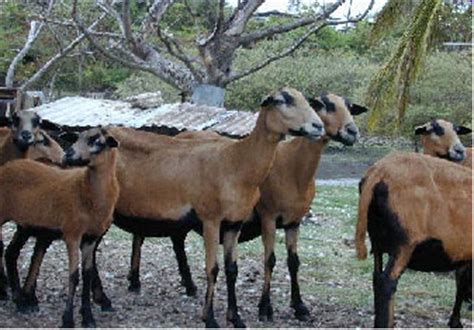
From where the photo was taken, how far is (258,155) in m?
8.72

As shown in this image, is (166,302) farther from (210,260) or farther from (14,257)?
(14,257)

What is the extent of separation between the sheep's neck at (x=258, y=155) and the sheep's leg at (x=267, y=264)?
827 millimetres

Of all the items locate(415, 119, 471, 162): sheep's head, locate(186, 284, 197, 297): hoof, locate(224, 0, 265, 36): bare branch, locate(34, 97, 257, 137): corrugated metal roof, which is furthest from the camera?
locate(224, 0, 265, 36): bare branch

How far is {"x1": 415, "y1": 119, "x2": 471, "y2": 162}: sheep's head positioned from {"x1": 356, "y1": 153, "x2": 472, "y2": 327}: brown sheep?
Answer: 7.59 ft

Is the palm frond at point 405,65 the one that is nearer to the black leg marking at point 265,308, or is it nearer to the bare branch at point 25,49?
the black leg marking at point 265,308

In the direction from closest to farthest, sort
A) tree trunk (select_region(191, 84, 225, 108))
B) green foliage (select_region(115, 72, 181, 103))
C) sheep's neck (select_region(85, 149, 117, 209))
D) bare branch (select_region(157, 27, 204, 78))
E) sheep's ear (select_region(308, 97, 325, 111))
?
sheep's neck (select_region(85, 149, 117, 209))
sheep's ear (select_region(308, 97, 325, 111))
bare branch (select_region(157, 27, 204, 78))
tree trunk (select_region(191, 84, 225, 108))
green foliage (select_region(115, 72, 181, 103))

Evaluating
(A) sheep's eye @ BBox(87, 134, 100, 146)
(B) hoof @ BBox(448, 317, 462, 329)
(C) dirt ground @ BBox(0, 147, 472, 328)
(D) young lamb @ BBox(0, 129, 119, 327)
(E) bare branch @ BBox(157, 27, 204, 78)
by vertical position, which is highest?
(E) bare branch @ BBox(157, 27, 204, 78)

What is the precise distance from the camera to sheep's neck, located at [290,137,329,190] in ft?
30.7

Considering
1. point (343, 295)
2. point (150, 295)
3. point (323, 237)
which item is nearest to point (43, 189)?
point (150, 295)

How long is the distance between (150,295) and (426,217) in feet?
12.9

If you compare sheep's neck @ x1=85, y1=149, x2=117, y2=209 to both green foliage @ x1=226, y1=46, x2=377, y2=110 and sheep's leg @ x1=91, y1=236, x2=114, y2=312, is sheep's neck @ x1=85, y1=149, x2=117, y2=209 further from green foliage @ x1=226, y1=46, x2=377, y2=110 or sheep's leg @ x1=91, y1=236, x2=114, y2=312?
green foliage @ x1=226, y1=46, x2=377, y2=110

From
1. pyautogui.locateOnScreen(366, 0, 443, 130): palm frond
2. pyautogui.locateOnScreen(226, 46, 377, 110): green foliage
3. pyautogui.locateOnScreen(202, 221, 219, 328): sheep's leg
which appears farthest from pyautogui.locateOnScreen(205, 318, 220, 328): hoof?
pyautogui.locateOnScreen(226, 46, 377, 110): green foliage

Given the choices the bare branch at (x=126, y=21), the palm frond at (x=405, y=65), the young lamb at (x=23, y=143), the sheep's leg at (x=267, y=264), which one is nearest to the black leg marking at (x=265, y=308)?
the sheep's leg at (x=267, y=264)

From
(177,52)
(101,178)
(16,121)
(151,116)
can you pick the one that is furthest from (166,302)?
(151,116)
